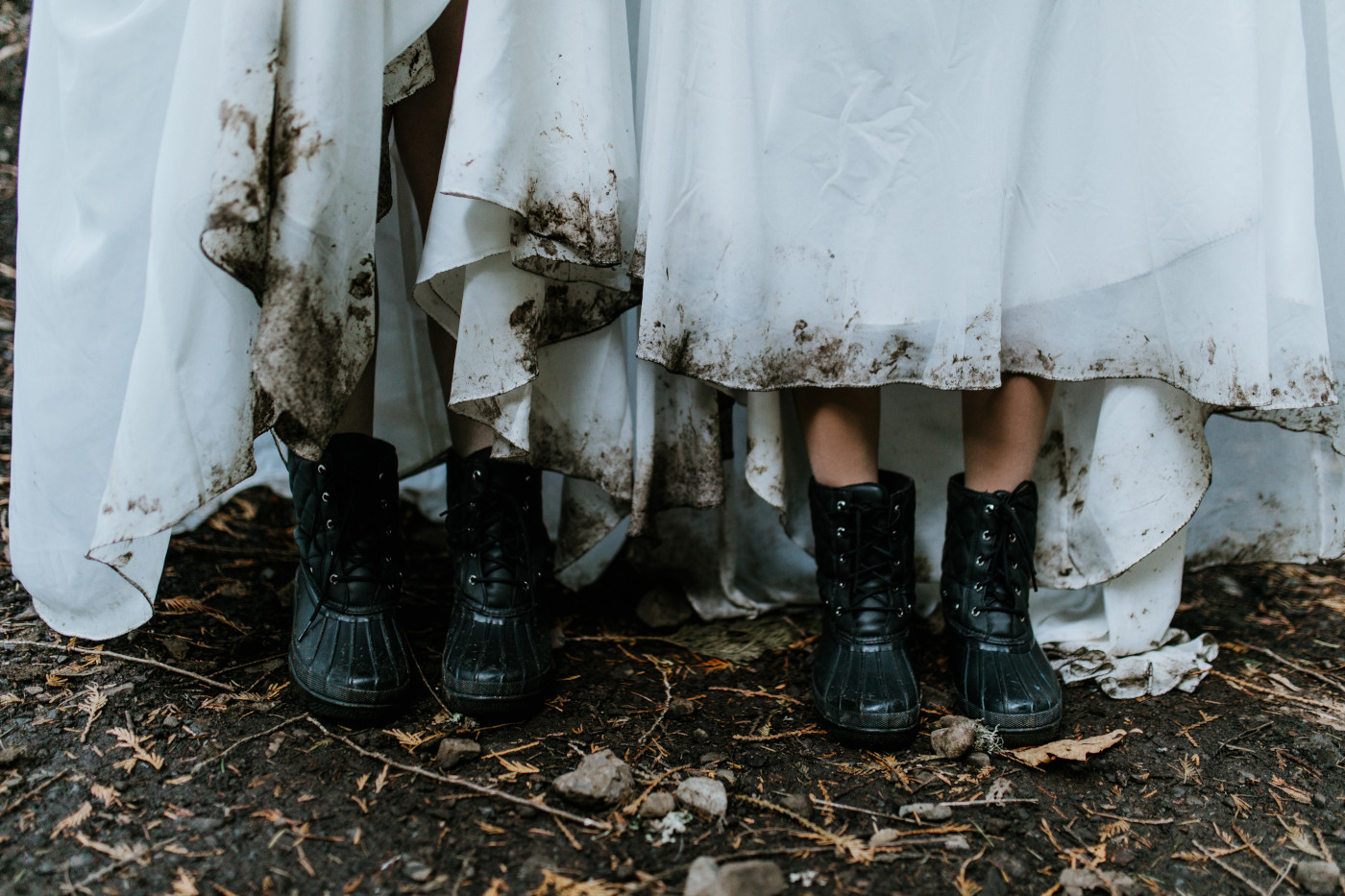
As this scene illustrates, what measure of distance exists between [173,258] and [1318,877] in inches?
55.6

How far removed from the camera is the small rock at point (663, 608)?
148 cm

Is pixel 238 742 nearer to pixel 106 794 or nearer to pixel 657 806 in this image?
pixel 106 794

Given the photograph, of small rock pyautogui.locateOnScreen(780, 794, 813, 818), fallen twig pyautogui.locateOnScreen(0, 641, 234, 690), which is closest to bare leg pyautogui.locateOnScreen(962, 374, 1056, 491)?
small rock pyautogui.locateOnScreen(780, 794, 813, 818)

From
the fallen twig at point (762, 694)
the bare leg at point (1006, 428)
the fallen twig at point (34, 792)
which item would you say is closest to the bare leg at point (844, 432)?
the bare leg at point (1006, 428)

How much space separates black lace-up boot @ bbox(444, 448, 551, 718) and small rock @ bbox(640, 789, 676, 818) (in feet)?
0.83

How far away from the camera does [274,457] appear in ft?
5.81

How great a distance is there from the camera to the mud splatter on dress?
3.46 feet

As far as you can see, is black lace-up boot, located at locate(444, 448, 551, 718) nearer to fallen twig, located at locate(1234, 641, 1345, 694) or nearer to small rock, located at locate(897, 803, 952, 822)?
small rock, located at locate(897, 803, 952, 822)

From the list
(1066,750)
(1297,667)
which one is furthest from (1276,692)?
(1066,750)

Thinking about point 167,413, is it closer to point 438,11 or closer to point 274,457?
point 438,11

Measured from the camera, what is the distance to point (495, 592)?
1.19 meters

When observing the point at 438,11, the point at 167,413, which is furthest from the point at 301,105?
the point at 167,413

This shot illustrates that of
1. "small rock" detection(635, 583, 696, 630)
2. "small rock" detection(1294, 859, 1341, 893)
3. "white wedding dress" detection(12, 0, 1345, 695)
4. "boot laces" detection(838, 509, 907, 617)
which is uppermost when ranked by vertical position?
"white wedding dress" detection(12, 0, 1345, 695)

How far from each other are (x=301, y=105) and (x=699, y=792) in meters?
0.90
